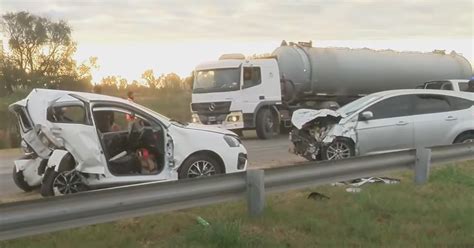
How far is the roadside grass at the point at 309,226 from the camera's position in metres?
5.14

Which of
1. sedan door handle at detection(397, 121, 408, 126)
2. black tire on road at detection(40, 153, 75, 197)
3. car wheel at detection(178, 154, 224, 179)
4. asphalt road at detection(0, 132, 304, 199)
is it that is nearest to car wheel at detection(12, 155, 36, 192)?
asphalt road at detection(0, 132, 304, 199)

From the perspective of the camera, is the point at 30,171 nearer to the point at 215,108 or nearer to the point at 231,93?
the point at 215,108

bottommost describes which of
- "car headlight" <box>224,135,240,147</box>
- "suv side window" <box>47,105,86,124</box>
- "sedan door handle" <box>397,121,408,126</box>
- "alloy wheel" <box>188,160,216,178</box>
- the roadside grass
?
the roadside grass

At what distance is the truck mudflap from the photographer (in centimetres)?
846

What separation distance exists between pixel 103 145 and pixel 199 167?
57.6 inches

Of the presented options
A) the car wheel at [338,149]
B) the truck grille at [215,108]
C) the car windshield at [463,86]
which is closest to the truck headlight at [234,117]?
the truck grille at [215,108]

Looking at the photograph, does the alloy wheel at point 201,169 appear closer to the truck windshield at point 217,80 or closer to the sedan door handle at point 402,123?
the sedan door handle at point 402,123

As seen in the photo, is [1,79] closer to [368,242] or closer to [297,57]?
[368,242]

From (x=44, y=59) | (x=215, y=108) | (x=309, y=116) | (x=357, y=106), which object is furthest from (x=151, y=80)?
(x=357, y=106)

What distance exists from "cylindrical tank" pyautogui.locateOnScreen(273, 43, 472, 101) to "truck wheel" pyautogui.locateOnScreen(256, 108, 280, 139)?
1783 millimetres

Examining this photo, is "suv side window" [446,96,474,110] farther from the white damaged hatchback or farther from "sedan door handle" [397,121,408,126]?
the white damaged hatchback

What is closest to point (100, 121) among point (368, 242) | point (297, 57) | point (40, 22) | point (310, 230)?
point (40, 22)

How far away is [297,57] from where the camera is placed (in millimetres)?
21156

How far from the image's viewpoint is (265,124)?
1925 cm
